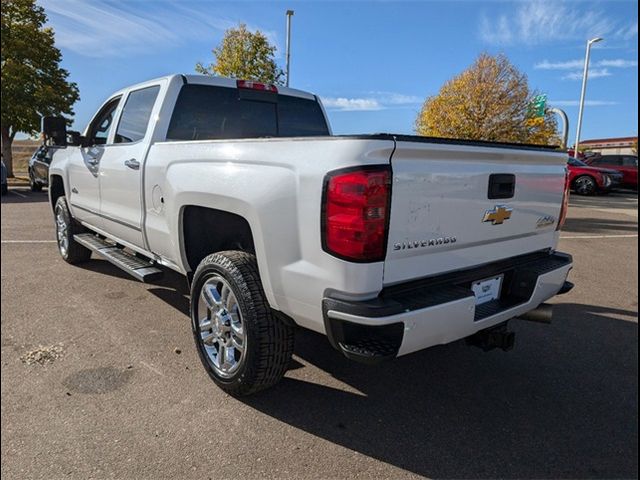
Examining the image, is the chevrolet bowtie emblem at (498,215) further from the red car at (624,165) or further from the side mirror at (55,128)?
the red car at (624,165)

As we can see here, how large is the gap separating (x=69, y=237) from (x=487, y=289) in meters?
5.10

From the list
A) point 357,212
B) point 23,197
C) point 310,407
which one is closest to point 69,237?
point 310,407

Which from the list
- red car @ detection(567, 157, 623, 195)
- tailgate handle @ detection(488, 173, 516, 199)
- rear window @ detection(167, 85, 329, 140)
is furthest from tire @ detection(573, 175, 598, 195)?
tailgate handle @ detection(488, 173, 516, 199)

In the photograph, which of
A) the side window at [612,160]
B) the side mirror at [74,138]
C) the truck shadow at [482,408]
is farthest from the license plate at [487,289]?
the side window at [612,160]

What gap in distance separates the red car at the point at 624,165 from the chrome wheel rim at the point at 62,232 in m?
24.3

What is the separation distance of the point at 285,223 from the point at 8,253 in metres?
5.81

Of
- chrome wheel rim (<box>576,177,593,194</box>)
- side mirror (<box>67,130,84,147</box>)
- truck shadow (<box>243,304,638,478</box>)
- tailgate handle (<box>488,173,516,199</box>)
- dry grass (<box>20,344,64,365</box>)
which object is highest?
side mirror (<box>67,130,84,147</box>)

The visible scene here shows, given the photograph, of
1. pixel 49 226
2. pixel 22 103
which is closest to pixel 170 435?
pixel 49 226

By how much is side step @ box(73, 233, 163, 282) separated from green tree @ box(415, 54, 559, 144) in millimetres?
16454

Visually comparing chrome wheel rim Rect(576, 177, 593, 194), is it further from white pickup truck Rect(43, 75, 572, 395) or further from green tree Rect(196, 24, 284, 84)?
white pickup truck Rect(43, 75, 572, 395)

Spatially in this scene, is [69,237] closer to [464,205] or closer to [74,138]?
[74,138]

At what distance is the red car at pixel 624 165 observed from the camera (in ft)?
72.5

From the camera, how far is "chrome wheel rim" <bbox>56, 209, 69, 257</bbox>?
578 cm

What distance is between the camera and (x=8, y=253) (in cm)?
636
